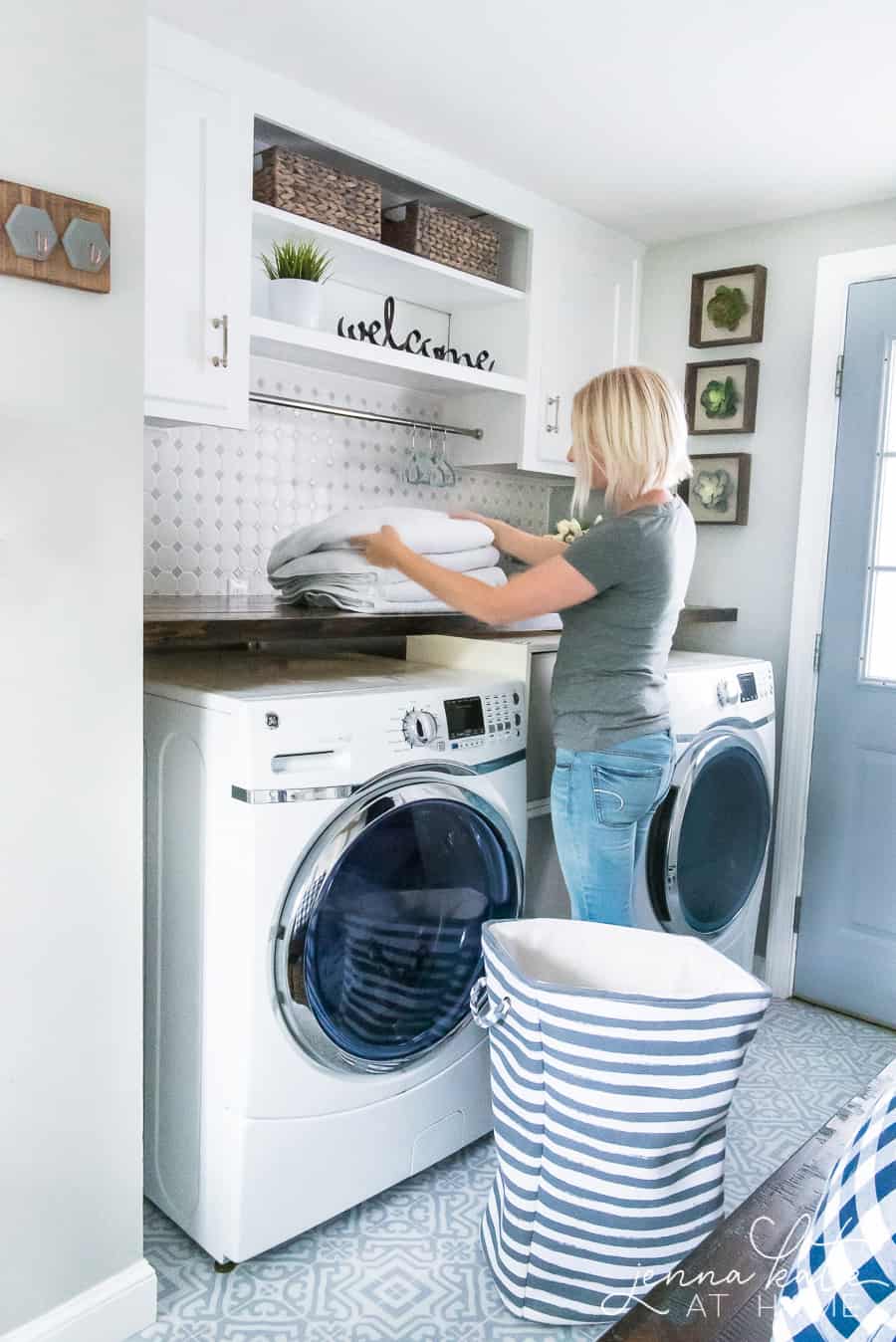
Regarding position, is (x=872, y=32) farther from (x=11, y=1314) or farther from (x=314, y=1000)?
(x=11, y=1314)

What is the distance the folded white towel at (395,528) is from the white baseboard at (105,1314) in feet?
4.39

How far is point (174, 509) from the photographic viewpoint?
93.7 inches

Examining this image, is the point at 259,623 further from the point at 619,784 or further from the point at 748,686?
the point at 748,686

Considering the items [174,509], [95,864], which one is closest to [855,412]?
[174,509]

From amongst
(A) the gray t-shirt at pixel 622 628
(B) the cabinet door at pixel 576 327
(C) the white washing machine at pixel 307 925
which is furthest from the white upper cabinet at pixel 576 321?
(C) the white washing machine at pixel 307 925

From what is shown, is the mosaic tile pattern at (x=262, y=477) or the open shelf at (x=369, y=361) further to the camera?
the mosaic tile pattern at (x=262, y=477)

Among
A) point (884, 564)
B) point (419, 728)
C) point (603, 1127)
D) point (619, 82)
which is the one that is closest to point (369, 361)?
point (619, 82)

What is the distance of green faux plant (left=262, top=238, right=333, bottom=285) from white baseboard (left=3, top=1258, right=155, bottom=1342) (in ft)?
6.44

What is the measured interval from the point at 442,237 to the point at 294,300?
0.51 metres

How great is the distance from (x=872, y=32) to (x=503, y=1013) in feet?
6.19

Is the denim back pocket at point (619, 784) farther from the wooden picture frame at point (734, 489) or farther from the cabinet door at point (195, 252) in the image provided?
the wooden picture frame at point (734, 489)

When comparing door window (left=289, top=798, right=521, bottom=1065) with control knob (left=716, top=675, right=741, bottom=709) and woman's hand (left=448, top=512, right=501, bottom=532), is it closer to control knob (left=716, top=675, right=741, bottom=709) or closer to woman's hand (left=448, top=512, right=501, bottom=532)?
woman's hand (left=448, top=512, right=501, bottom=532)

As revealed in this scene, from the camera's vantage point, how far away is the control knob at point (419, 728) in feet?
5.85

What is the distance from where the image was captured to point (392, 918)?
70.8 inches
